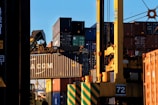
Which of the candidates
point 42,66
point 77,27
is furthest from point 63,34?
point 42,66

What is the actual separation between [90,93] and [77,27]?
31.8 metres

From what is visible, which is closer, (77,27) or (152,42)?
(152,42)

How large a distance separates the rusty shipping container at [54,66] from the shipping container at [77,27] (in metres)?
4.92

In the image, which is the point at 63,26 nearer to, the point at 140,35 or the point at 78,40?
the point at 78,40

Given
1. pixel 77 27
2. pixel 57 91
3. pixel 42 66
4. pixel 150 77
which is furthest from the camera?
pixel 77 27

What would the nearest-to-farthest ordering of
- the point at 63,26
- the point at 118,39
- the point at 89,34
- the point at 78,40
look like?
the point at 118,39 < the point at 63,26 < the point at 78,40 < the point at 89,34

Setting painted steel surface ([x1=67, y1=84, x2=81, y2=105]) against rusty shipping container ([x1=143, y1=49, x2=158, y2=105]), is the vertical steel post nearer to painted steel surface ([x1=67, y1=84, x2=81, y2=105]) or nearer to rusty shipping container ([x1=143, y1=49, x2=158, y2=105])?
rusty shipping container ([x1=143, y1=49, x2=158, y2=105])

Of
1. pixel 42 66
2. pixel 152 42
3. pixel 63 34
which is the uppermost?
pixel 63 34

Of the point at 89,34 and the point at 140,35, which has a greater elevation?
the point at 89,34

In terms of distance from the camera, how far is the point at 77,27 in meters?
41.2

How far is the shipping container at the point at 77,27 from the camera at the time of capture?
134 ft

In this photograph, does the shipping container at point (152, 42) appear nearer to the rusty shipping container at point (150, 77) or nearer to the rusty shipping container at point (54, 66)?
the rusty shipping container at point (150, 77)

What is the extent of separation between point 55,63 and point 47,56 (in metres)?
1.19

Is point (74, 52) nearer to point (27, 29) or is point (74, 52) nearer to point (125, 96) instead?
point (125, 96)
